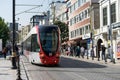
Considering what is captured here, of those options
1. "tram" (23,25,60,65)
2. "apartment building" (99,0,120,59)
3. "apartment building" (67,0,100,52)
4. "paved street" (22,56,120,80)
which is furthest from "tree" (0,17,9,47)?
"paved street" (22,56,120,80)

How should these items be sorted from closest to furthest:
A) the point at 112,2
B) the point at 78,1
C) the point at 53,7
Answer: the point at 112,2 → the point at 78,1 → the point at 53,7

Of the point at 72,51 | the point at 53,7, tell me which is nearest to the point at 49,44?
the point at 72,51

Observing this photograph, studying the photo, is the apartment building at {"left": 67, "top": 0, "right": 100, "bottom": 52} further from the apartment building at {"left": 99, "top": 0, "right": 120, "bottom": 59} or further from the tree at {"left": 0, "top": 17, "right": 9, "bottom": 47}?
the tree at {"left": 0, "top": 17, "right": 9, "bottom": 47}

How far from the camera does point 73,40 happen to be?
85.0m

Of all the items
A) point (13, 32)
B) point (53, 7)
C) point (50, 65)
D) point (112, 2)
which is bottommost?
point (50, 65)

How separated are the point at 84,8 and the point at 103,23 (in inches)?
688

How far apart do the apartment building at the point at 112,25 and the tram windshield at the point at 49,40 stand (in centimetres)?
1029

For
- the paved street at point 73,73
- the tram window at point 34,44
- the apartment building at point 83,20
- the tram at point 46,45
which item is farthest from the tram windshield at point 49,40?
the apartment building at point 83,20

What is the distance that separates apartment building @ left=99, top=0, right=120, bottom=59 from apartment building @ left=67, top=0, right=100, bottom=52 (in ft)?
24.3

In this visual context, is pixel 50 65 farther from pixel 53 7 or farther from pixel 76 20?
pixel 53 7

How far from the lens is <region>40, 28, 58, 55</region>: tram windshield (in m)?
31.9

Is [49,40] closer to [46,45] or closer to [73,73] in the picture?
[46,45]

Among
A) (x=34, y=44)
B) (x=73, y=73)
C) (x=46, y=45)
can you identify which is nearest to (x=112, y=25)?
(x=34, y=44)

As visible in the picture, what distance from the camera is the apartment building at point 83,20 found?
65125 mm
